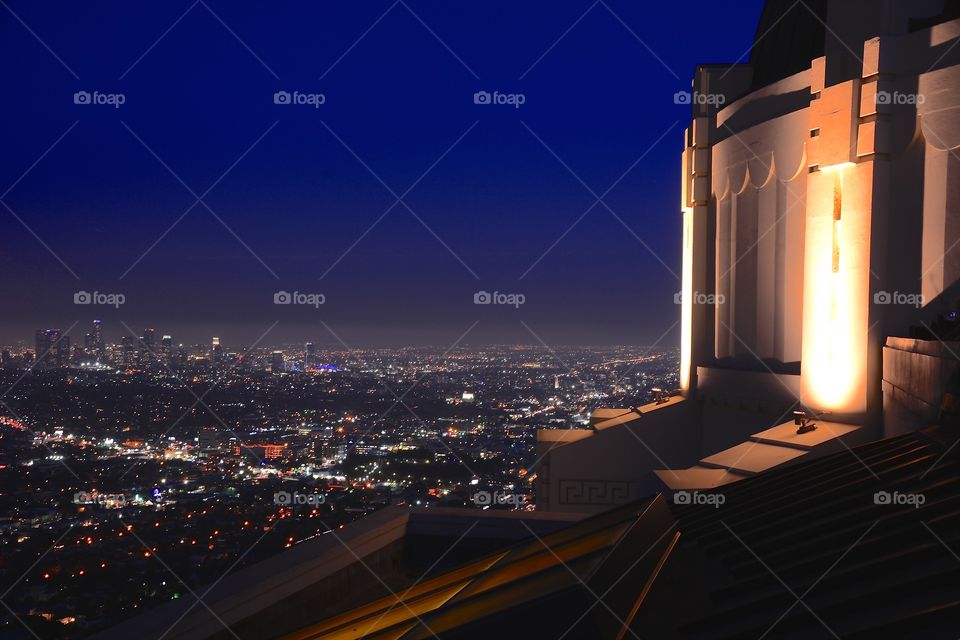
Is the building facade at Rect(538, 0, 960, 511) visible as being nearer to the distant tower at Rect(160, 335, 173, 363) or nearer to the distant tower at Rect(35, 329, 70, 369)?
the distant tower at Rect(35, 329, 70, 369)

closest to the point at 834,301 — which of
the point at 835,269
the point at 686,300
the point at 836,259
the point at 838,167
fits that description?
the point at 835,269

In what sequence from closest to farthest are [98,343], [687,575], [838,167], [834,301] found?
[687,575], [838,167], [834,301], [98,343]

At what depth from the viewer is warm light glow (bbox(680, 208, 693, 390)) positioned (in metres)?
12.9

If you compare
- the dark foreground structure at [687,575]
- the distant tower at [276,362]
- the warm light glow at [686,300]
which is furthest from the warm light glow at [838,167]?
the distant tower at [276,362]

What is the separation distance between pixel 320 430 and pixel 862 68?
39.9ft

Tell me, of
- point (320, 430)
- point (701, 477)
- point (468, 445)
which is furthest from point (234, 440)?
point (701, 477)

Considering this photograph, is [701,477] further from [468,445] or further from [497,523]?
[468,445]

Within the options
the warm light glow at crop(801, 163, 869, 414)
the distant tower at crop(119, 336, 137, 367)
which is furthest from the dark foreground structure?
the distant tower at crop(119, 336, 137, 367)

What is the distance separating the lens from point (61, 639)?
5.94 metres

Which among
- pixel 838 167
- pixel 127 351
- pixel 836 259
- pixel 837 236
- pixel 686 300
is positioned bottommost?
pixel 127 351

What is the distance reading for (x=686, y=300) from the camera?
13.4 m

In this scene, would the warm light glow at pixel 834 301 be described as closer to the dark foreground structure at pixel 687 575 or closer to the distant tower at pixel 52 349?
the dark foreground structure at pixel 687 575

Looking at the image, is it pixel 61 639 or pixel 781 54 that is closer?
pixel 61 639

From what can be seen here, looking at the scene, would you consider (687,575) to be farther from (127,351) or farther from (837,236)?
(127,351)
